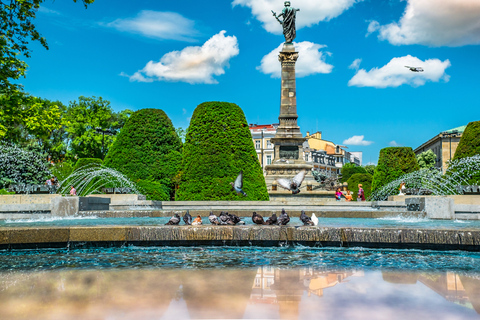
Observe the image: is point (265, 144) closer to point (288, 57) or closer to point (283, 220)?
point (288, 57)

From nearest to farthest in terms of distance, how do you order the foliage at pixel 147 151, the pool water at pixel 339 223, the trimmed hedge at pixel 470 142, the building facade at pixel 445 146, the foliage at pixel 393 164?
the pool water at pixel 339 223
the foliage at pixel 147 151
the trimmed hedge at pixel 470 142
the foliage at pixel 393 164
the building facade at pixel 445 146

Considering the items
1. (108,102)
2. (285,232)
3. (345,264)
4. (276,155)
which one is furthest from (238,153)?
(108,102)

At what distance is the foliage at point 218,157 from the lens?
20109 mm

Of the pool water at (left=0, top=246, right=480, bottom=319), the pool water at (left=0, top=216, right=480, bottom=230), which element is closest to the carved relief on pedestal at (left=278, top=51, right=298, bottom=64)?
the pool water at (left=0, top=216, right=480, bottom=230)

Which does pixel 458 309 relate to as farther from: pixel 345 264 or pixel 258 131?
pixel 258 131

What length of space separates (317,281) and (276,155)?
2758cm

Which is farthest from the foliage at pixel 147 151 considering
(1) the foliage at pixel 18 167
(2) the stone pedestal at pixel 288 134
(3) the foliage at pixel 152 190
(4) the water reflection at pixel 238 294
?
(4) the water reflection at pixel 238 294

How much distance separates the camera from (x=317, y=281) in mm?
4359

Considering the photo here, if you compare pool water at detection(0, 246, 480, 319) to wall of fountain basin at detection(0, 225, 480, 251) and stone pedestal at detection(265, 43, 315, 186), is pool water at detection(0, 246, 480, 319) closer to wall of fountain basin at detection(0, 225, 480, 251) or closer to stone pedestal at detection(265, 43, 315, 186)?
wall of fountain basin at detection(0, 225, 480, 251)

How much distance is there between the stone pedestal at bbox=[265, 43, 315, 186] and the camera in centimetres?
3105

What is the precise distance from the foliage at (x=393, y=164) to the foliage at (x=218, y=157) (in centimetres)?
1255

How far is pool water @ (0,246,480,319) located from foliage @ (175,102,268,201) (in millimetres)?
13806

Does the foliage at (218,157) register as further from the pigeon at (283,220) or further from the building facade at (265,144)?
the building facade at (265,144)

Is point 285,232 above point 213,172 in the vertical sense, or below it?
below
